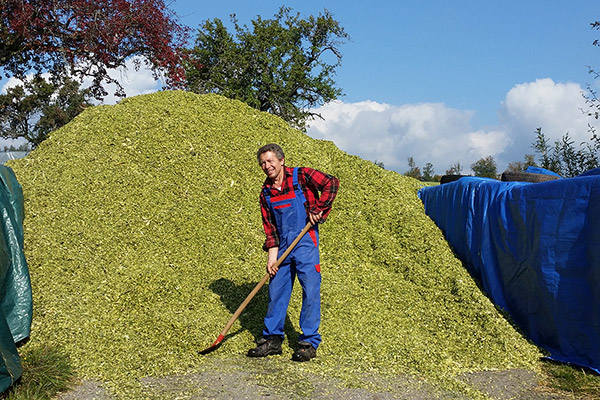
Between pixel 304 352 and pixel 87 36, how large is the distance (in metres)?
8.39

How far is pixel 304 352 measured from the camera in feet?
12.2

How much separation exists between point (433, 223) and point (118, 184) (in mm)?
4129

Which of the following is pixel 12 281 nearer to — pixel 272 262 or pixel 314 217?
pixel 272 262

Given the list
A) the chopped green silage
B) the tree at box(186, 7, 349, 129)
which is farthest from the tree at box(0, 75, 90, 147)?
the chopped green silage

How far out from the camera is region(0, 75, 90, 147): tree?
89.8 ft

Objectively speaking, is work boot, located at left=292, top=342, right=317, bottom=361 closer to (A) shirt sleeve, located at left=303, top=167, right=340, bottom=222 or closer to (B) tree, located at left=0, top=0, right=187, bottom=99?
(A) shirt sleeve, located at left=303, top=167, right=340, bottom=222

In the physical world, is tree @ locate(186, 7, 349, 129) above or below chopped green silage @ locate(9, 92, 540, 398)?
above

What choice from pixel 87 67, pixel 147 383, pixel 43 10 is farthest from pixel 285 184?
pixel 87 67

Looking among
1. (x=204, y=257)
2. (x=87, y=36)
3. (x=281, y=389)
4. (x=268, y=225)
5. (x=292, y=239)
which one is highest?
(x=87, y=36)

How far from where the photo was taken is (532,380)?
374 cm

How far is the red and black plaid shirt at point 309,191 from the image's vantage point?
378 centimetres

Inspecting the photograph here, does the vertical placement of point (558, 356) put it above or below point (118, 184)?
below

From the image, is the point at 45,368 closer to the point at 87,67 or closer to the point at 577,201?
the point at 577,201

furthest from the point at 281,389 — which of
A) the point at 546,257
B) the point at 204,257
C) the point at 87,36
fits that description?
the point at 87,36
